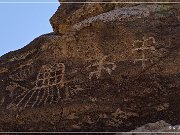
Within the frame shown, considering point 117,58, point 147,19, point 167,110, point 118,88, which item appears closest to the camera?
point 167,110

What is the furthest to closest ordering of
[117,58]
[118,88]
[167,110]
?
1. [117,58]
2. [118,88]
3. [167,110]

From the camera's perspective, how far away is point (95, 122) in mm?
7641

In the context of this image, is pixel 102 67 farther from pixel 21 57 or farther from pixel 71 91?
pixel 21 57

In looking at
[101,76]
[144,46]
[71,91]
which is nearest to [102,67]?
[101,76]

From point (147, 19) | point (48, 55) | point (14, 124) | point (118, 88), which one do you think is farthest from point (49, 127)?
point (147, 19)

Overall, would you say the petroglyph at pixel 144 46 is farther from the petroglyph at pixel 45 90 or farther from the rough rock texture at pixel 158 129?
the rough rock texture at pixel 158 129

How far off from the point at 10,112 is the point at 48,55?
1.77m

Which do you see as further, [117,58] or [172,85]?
[117,58]

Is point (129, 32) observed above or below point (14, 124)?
above

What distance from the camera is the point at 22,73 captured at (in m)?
9.52

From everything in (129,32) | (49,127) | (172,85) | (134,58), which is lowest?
(49,127)

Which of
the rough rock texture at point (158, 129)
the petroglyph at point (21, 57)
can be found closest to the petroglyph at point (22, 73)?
the petroglyph at point (21, 57)

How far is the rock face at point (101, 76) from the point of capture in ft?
25.1

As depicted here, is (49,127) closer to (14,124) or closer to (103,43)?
(14,124)
